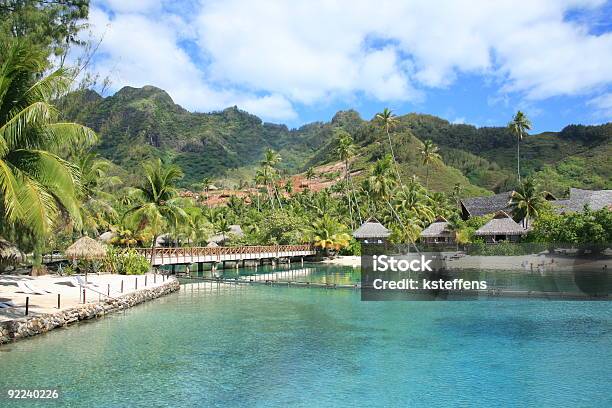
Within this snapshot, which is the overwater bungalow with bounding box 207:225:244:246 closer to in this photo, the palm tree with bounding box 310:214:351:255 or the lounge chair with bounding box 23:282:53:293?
the palm tree with bounding box 310:214:351:255

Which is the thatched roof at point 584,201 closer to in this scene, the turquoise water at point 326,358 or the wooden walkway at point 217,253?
the wooden walkway at point 217,253

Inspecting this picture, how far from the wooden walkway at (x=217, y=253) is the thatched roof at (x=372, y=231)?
5.16m

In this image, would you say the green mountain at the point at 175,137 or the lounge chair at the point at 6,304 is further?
the green mountain at the point at 175,137

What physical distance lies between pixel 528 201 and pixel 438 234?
29.7ft

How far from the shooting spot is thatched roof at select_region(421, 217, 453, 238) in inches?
1954

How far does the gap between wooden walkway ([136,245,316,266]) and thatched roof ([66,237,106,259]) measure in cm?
684

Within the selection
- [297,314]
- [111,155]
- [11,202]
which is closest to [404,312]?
[297,314]

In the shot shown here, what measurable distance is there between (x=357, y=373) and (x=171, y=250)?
23022 mm

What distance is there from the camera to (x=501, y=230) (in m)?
45.0

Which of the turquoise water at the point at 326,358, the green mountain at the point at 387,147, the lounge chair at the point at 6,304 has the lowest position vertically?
the turquoise water at the point at 326,358

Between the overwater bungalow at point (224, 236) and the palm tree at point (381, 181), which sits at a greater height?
the palm tree at point (381, 181)

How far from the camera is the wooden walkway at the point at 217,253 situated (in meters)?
32.1

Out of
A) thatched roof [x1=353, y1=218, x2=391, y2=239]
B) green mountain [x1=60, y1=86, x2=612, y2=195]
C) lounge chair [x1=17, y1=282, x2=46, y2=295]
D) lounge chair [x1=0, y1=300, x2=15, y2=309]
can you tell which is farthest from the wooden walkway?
green mountain [x1=60, y1=86, x2=612, y2=195]

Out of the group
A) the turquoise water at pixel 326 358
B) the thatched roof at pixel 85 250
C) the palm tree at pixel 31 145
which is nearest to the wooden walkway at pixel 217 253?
the thatched roof at pixel 85 250
